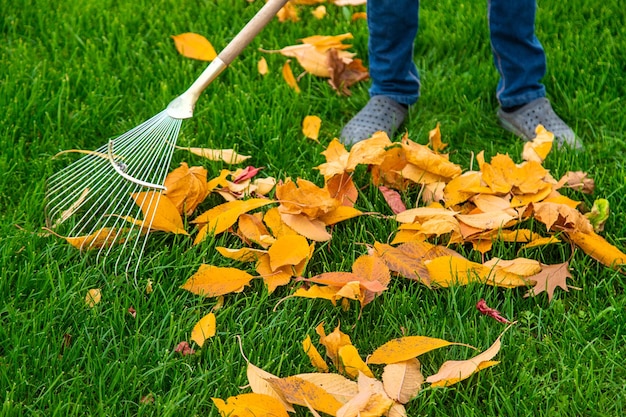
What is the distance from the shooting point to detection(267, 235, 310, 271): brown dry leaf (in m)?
1.99

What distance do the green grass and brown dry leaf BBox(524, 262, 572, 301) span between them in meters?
0.03

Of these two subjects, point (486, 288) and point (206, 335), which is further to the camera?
point (486, 288)

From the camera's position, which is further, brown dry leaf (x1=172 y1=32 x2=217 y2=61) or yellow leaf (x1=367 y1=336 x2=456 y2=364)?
brown dry leaf (x1=172 y1=32 x2=217 y2=61)

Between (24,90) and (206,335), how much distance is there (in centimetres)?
136

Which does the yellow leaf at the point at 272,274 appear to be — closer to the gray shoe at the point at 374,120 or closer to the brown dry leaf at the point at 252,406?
the brown dry leaf at the point at 252,406

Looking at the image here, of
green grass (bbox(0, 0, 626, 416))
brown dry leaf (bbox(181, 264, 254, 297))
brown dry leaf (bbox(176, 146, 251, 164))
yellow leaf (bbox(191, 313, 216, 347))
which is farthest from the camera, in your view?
brown dry leaf (bbox(176, 146, 251, 164))

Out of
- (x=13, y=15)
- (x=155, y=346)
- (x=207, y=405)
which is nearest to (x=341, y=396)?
(x=207, y=405)

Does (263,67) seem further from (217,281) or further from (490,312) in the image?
(490,312)

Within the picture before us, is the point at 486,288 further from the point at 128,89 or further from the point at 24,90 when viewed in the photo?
the point at 24,90

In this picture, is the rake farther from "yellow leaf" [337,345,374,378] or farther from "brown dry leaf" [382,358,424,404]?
"brown dry leaf" [382,358,424,404]

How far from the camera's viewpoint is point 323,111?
283 centimetres

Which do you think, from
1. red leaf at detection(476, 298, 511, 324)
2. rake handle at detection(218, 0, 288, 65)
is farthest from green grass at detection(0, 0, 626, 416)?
rake handle at detection(218, 0, 288, 65)

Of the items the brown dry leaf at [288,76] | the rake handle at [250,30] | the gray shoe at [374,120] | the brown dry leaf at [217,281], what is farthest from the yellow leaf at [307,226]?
the brown dry leaf at [288,76]

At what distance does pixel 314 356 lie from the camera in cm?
175
